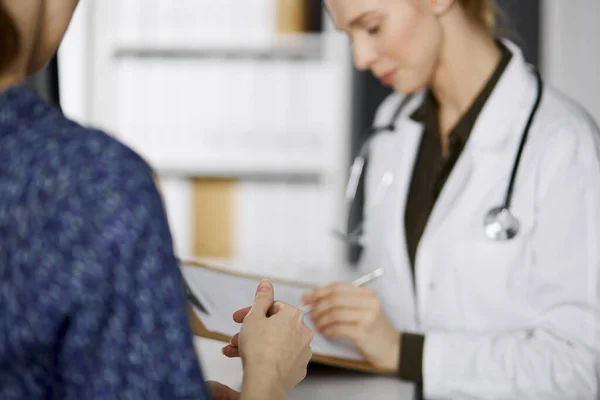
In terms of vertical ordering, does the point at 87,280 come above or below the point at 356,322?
above

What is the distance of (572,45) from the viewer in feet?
6.14

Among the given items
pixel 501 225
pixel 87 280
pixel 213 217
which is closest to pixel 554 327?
pixel 501 225

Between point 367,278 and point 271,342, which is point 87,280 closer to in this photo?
point 271,342

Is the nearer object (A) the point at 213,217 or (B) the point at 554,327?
(B) the point at 554,327

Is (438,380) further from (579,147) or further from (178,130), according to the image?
A: (178,130)

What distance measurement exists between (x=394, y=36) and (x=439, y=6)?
7cm

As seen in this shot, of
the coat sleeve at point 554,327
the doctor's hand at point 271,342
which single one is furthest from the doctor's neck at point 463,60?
the doctor's hand at point 271,342

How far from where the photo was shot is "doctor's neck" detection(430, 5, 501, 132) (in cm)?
99

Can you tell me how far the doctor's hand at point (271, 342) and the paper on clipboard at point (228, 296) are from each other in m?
0.07

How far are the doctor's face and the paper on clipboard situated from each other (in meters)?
0.34

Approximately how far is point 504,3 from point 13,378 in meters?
1.65

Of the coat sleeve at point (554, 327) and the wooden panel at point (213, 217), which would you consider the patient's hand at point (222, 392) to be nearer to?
the coat sleeve at point (554, 327)

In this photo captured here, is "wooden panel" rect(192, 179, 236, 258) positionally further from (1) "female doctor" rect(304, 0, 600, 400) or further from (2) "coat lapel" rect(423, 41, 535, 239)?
(2) "coat lapel" rect(423, 41, 535, 239)

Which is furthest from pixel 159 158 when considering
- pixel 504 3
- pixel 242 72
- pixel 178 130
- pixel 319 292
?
pixel 319 292
